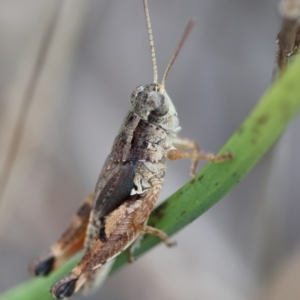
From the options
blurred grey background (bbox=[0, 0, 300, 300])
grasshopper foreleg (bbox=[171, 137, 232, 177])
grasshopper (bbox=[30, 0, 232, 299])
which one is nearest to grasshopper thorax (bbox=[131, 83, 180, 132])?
grasshopper (bbox=[30, 0, 232, 299])

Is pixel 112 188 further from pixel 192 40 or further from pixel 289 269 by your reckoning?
pixel 192 40

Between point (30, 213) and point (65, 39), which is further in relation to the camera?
point (30, 213)

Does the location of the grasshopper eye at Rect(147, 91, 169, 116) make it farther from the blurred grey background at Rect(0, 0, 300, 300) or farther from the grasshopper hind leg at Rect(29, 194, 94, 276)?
the blurred grey background at Rect(0, 0, 300, 300)

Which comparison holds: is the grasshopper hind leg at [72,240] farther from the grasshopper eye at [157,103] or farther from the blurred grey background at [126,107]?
the blurred grey background at [126,107]

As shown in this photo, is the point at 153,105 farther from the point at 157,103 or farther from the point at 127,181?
the point at 127,181

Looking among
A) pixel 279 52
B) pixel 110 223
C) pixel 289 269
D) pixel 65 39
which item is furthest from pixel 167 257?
pixel 279 52

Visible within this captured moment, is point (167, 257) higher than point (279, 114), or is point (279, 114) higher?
point (279, 114)
